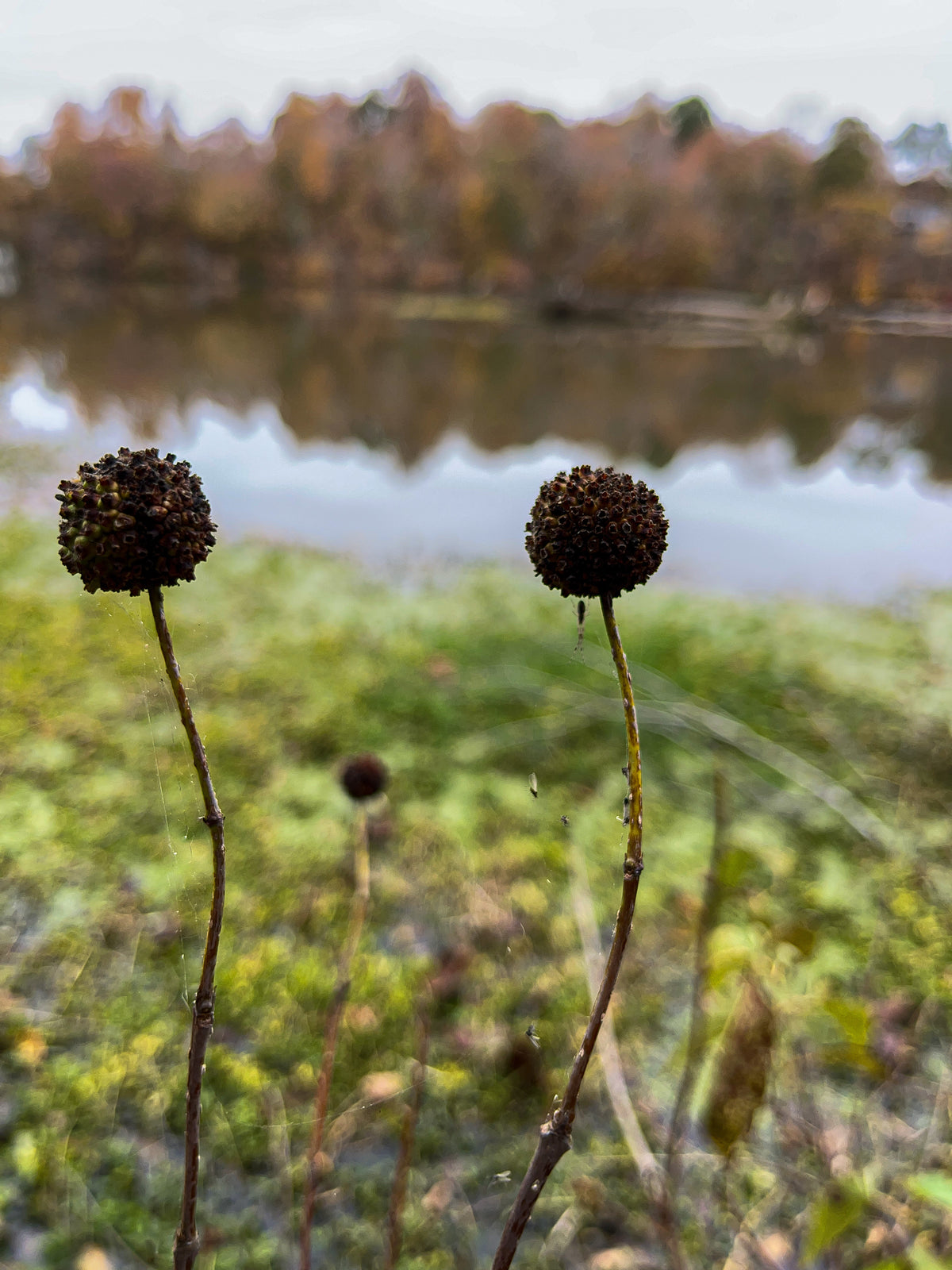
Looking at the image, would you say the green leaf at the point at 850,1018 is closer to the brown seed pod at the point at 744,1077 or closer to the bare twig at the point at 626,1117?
the brown seed pod at the point at 744,1077

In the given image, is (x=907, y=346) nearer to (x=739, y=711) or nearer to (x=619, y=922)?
(x=739, y=711)

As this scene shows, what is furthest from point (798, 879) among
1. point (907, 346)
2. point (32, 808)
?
point (907, 346)

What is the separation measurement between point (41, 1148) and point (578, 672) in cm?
253

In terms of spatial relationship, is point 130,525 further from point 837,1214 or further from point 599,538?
point 837,1214

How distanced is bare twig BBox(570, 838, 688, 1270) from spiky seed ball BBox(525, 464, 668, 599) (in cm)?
98

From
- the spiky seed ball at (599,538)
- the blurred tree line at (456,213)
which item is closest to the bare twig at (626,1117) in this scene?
the spiky seed ball at (599,538)

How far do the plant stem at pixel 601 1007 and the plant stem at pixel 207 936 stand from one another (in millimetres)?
205

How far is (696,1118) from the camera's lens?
5.55ft

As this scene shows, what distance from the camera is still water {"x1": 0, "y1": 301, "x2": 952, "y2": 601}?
552 cm

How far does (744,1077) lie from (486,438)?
850 centimetres

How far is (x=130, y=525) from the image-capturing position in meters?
0.48

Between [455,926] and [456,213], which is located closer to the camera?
[455,926]

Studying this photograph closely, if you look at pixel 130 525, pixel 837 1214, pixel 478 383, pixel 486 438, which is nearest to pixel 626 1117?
pixel 837 1214

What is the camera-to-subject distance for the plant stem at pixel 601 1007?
16.7 inches
